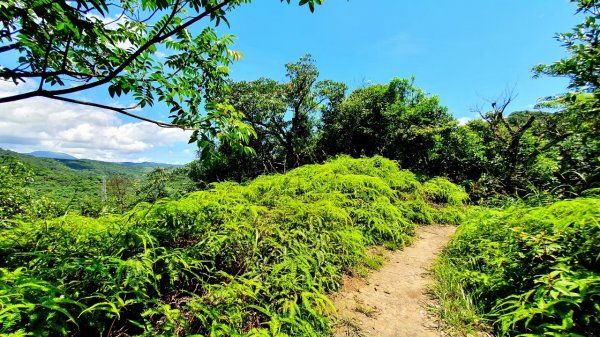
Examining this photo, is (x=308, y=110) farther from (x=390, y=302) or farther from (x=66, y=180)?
(x=66, y=180)

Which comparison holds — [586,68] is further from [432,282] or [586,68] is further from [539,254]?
[432,282]

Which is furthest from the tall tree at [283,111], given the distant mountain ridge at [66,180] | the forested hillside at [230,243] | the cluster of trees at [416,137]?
the forested hillside at [230,243]

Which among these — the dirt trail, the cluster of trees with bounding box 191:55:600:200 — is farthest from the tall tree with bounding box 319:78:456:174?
the dirt trail

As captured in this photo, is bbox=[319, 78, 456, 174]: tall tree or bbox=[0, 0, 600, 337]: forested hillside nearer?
bbox=[0, 0, 600, 337]: forested hillside

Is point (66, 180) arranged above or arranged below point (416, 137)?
below

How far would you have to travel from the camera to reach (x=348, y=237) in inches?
157

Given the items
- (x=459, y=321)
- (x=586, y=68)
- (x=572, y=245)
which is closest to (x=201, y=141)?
(x=459, y=321)

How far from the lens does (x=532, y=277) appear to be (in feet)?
8.73

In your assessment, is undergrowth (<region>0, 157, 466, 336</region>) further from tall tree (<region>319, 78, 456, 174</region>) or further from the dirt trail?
tall tree (<region>319, 78, 456, 174</region>)

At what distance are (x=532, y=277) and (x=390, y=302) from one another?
140cm

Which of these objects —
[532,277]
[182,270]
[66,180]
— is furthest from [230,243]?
[66,180]

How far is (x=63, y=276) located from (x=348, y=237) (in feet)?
10.4

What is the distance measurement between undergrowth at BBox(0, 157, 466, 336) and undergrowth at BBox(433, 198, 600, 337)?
Result: 1.30 meters

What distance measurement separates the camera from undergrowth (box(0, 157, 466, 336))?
1.86m
